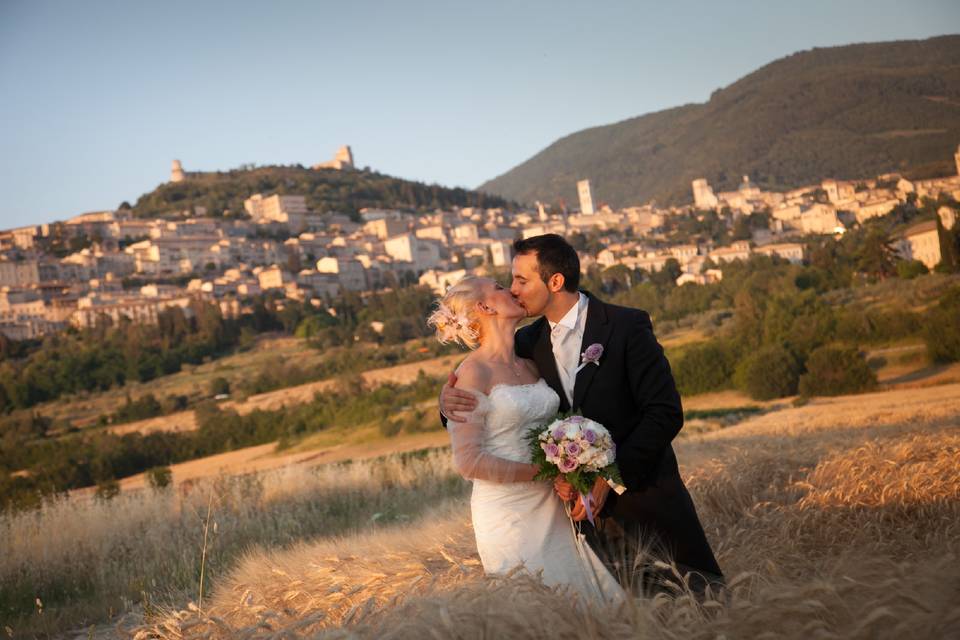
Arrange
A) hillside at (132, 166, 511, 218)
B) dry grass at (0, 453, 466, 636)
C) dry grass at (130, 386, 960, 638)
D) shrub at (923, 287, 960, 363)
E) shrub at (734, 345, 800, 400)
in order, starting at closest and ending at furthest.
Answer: dry grass at (130, 386, 960, 638) → dry grass at (0, 453, 466, 636) → shrub at (923, 287, 960, 363) → shrub at (734, 345, 800, 400) → hillside at (132, 166, 511, 218)

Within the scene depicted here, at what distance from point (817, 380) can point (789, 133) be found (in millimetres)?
100066

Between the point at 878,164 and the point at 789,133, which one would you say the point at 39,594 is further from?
the point at 789,133

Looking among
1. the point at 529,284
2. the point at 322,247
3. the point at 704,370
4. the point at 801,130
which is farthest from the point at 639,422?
the point at 801,130

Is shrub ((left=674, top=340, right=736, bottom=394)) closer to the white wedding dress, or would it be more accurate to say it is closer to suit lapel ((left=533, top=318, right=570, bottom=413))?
suit lapel ((left=533, top=318, right=570, bottom=413))

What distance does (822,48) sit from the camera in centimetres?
13962

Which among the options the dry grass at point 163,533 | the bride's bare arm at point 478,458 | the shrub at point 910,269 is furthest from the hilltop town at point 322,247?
the bride's bare arm at point 478,458

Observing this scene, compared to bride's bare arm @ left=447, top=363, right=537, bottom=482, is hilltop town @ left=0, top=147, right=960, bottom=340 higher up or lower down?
higher up

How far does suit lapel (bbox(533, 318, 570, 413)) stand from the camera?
4.00 metres

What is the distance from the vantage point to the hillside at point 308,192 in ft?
440

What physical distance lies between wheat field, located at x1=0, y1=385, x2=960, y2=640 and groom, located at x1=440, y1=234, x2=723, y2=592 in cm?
37

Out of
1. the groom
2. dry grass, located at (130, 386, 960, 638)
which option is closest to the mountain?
dry grass, located at (130, 386, 960, 638)

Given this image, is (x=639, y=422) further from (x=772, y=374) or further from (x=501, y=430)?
(x=772, y=374)

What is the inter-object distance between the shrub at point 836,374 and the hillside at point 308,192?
363ft

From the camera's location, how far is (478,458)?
3.74 m
